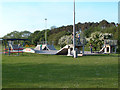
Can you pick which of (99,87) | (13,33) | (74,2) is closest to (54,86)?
(99,87)

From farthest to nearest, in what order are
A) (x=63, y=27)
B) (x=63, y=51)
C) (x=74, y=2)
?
(x=63, y=27)
(x=63, y=51)
(x=74, y=2)

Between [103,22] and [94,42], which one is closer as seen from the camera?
[94,42]

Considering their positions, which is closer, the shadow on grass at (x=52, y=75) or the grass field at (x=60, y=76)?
the grass field at (x=60, y=76)

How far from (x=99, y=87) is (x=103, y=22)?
81.8m

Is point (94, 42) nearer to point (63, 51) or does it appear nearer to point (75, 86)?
point (63, 51)

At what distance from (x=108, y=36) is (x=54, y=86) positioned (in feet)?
121

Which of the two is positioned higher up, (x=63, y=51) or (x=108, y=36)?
(x=108, y=36)

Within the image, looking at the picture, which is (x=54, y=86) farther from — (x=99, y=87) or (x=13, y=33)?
(x=13, y=33)

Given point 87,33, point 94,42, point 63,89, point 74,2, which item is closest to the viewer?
point 63,89

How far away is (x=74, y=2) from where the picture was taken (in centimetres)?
2219

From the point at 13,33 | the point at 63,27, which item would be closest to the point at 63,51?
the point at 63,27

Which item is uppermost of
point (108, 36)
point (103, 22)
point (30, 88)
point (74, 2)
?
point (103, 22)

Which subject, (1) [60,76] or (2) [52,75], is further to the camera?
(2) [52,75]

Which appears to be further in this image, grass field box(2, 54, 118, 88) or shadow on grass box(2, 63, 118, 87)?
shadow on grass box(2, 63, 118, 87)
